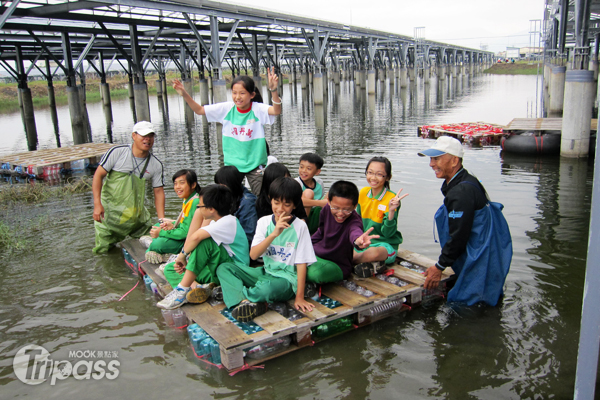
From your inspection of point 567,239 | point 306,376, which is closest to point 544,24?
point 567,239

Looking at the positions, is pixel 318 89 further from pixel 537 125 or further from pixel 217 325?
pixel 217 325

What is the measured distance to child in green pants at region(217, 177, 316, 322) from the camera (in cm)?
387

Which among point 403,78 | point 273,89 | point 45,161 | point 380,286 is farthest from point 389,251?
point 403,78

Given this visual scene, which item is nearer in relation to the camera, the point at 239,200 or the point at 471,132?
the point at 239,200

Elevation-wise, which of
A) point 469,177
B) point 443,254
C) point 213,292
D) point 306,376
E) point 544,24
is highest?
point 544,24

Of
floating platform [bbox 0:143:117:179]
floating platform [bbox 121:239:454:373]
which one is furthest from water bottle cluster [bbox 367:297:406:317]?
floating platform [bbox 0:143:117:179]

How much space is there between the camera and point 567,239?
Result: 6.19 metres

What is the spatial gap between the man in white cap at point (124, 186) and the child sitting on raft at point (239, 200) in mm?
1375

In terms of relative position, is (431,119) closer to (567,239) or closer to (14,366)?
(567,239)

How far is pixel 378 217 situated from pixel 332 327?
1.34 meters

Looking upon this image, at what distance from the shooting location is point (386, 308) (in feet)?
14.0

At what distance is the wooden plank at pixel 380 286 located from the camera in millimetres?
4250

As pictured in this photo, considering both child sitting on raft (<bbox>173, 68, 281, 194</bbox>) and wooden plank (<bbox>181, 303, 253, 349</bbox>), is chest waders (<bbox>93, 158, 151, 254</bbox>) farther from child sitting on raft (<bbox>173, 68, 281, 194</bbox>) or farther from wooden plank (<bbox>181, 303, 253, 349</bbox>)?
wooden plank (<bbox>181, 303, 253, 349</bbox>)

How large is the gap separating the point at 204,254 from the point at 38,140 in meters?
18.3
